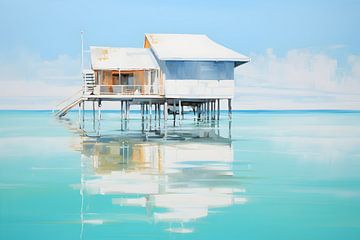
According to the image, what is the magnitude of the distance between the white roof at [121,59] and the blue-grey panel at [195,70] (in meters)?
1.70

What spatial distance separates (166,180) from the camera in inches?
626

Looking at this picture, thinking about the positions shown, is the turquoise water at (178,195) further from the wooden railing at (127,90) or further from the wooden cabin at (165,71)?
the wooden railing at (127,90)

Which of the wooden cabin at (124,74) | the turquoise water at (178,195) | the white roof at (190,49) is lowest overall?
the turquoise water at (178,195)

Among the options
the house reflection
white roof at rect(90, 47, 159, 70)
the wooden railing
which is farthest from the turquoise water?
white roof at rect(90, 47, 159, 70)

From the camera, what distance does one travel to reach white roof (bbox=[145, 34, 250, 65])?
29656mm

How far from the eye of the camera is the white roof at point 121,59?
31438 millimetres

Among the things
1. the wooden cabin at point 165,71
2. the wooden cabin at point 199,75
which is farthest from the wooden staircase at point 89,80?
the wooden cabin at point 199,75

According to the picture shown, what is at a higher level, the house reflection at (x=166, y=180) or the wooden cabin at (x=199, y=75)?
the wooden cabin at (x=199, y=75)

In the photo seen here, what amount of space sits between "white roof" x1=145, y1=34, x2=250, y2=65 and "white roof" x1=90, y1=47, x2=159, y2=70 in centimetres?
90

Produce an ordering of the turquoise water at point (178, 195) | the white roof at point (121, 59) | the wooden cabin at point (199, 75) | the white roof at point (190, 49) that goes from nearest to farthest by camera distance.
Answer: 1. the turquoise water at point (178, 195)
2. the white roof at point (190, 49)
3. the wooden cabin at point (199, 75)
4. the white roof at point (121, 59)

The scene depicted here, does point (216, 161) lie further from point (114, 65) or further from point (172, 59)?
point (114, 65)

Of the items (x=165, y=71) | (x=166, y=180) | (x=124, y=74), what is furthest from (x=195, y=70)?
(x=166, y=180)

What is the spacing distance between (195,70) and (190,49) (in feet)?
6.25

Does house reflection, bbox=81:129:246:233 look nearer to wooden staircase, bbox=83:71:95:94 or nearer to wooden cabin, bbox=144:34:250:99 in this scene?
wooden cabin, bbox=144:34:250:99
